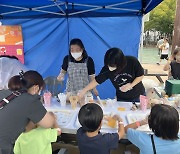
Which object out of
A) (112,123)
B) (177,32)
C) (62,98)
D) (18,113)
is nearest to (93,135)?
(112,123)

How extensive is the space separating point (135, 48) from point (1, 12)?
247 centimetres

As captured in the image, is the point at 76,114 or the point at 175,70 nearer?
the point at 76,114

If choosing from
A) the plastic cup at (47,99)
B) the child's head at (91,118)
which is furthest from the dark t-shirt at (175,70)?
the child's head at (91,118)

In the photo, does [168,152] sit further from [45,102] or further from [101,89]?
[101,89]

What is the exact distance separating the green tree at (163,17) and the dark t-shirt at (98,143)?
21788 mm

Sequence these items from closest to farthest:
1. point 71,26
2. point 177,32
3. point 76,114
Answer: point 76,114
point 71,26
point 177,32

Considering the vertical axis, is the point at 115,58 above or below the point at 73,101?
above

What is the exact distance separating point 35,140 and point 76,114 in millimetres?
607

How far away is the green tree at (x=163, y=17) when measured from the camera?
70.4ft

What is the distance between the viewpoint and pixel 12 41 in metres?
4.17

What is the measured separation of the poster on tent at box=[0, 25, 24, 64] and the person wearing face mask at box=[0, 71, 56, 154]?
8.77ft

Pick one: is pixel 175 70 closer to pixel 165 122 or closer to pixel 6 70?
pixel 165 122

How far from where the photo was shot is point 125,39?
12.6 feet

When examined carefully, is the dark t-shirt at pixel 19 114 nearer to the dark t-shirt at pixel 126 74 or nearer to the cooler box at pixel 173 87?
the dark t-shirt at pixel 126 74
